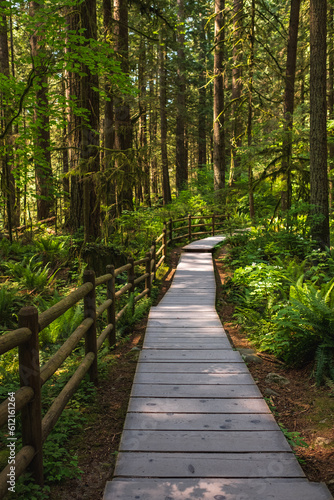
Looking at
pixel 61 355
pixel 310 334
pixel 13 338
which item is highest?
pixel 13 338

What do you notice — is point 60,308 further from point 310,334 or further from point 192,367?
point 310,334

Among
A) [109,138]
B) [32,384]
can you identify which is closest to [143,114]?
[109,138]

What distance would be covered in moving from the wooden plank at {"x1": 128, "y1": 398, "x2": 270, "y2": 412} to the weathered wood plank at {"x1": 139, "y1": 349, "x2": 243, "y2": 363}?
1089 mm

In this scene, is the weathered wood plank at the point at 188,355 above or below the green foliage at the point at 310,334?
below

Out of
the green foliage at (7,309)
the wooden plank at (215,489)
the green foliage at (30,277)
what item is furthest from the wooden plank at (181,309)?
the wooden plank at (215,489)

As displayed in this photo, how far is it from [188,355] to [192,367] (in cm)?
42

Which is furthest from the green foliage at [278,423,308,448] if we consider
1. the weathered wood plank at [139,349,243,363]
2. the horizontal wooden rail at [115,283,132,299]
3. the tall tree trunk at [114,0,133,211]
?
the tall tree trunk at [114,0,133,211]

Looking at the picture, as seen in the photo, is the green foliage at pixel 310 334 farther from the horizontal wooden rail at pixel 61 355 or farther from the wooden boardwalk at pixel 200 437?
the horizontal wooden rail at pixel 61 355

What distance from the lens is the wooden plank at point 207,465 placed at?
2715mm

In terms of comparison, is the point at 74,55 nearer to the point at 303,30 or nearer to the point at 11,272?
the point at 11,272

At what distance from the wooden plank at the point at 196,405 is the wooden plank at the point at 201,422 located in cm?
7

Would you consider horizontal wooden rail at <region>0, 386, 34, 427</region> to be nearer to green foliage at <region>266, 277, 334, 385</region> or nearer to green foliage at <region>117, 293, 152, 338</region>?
green foliage at <region>266, 277, 334, 385</region>

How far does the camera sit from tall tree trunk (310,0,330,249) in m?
8.91

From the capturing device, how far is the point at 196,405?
12.2 feet
